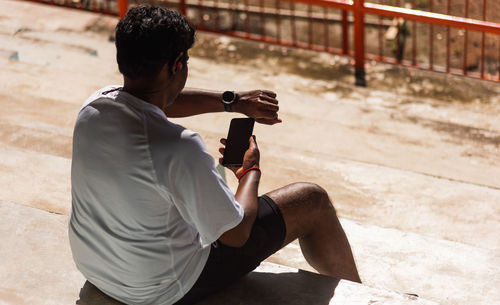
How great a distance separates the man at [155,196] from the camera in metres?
2.35

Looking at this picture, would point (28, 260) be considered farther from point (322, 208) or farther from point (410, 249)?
point (410, 249)

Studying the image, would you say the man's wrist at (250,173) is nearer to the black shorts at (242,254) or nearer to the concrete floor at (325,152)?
the black shorts at (242,254)

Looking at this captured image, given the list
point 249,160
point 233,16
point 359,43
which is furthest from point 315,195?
point 233,16

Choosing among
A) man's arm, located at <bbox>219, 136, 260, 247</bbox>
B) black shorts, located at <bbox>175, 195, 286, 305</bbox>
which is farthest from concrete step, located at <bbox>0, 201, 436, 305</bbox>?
man's arm, located at <bbox>219, 136, 260, 247</bbox>

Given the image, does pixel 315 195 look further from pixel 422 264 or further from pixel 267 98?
pixel 422 264

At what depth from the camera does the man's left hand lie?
327cm

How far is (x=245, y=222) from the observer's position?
255 cm

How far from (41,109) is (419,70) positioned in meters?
3.35

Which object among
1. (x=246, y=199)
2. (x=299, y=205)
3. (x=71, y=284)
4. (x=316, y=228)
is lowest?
(x=71, y=284)

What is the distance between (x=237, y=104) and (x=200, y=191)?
103 centimetres

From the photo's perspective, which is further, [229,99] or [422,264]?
[422,264]

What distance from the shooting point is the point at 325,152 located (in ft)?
15.8

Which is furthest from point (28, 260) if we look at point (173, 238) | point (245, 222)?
point (245, 222)

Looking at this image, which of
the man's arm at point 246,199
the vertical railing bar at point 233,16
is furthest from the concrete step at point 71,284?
the vertical railing bar at point 233,16
